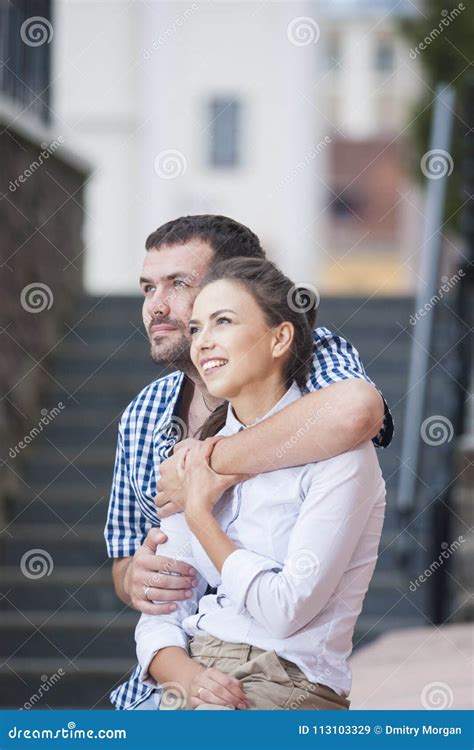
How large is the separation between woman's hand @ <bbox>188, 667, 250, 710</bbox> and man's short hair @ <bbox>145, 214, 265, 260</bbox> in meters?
0.52

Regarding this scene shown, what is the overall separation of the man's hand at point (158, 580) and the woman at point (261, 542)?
0.04 ft

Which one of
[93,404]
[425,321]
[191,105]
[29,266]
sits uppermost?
[191,105]

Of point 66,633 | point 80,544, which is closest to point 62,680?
point 66,633

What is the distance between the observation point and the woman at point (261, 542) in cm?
150

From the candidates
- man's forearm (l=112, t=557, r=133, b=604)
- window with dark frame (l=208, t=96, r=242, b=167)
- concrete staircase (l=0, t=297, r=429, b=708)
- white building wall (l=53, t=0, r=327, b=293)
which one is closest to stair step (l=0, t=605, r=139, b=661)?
concrete staircase (l=0, t=297, r=429, b=708)

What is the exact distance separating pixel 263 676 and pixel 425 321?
2.74 meters

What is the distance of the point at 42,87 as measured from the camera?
17.9 ft

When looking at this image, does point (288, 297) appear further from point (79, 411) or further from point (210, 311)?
point (79, 411)

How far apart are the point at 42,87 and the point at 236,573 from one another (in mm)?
4304

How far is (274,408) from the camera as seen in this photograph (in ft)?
5.24

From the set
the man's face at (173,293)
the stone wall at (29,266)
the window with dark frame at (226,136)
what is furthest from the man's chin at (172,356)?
Result: the window with dark frame at (226,136)

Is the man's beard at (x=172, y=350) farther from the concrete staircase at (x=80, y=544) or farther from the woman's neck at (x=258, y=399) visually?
the concrete staircase at (x=80, y=544)

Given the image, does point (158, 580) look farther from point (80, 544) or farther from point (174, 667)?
point (80, 544)

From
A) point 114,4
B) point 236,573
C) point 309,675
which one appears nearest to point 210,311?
point 236,573
